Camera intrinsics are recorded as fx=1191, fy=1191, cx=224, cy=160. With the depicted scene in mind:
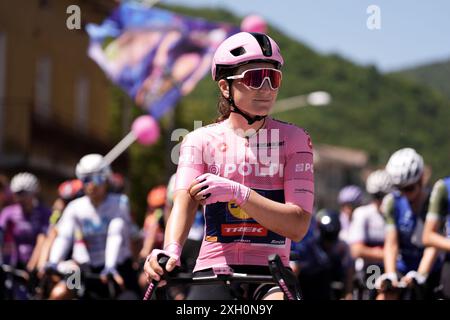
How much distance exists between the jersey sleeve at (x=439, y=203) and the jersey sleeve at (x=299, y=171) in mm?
2959

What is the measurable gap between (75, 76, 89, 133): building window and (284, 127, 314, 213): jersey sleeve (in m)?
34.9

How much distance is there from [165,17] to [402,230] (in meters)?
16.2

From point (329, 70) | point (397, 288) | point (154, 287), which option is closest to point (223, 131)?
point (154, 287)

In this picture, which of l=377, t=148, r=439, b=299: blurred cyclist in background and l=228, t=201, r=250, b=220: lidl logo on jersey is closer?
l=228, t=201, r=250, b=220: lidl logo on jersey

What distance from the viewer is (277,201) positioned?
19.8 feet

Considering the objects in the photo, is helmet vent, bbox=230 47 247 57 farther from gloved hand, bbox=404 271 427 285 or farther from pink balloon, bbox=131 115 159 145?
pink balloon, bbox=131 115 159 145

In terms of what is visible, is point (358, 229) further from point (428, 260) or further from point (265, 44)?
point (265, 44)

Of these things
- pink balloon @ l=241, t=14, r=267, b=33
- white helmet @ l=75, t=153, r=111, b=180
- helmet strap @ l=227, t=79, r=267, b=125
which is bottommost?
white helmet @ l=75, t=153, r=111, b=180

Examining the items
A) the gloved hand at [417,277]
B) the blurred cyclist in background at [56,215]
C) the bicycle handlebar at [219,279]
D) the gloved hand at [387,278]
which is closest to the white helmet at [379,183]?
the blurred cyclist in background at [56,215]

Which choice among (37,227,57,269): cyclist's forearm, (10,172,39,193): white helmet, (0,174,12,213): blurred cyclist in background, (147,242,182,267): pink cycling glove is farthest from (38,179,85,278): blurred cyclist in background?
(147,242,182,267): pink cycling glove

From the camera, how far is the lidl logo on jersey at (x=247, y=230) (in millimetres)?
5982

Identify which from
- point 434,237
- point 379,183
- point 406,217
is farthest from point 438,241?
point 379,183

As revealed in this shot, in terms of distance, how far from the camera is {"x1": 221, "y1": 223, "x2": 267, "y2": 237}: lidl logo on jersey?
598 cm

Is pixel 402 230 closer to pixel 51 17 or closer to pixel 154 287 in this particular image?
pixel 154 287
